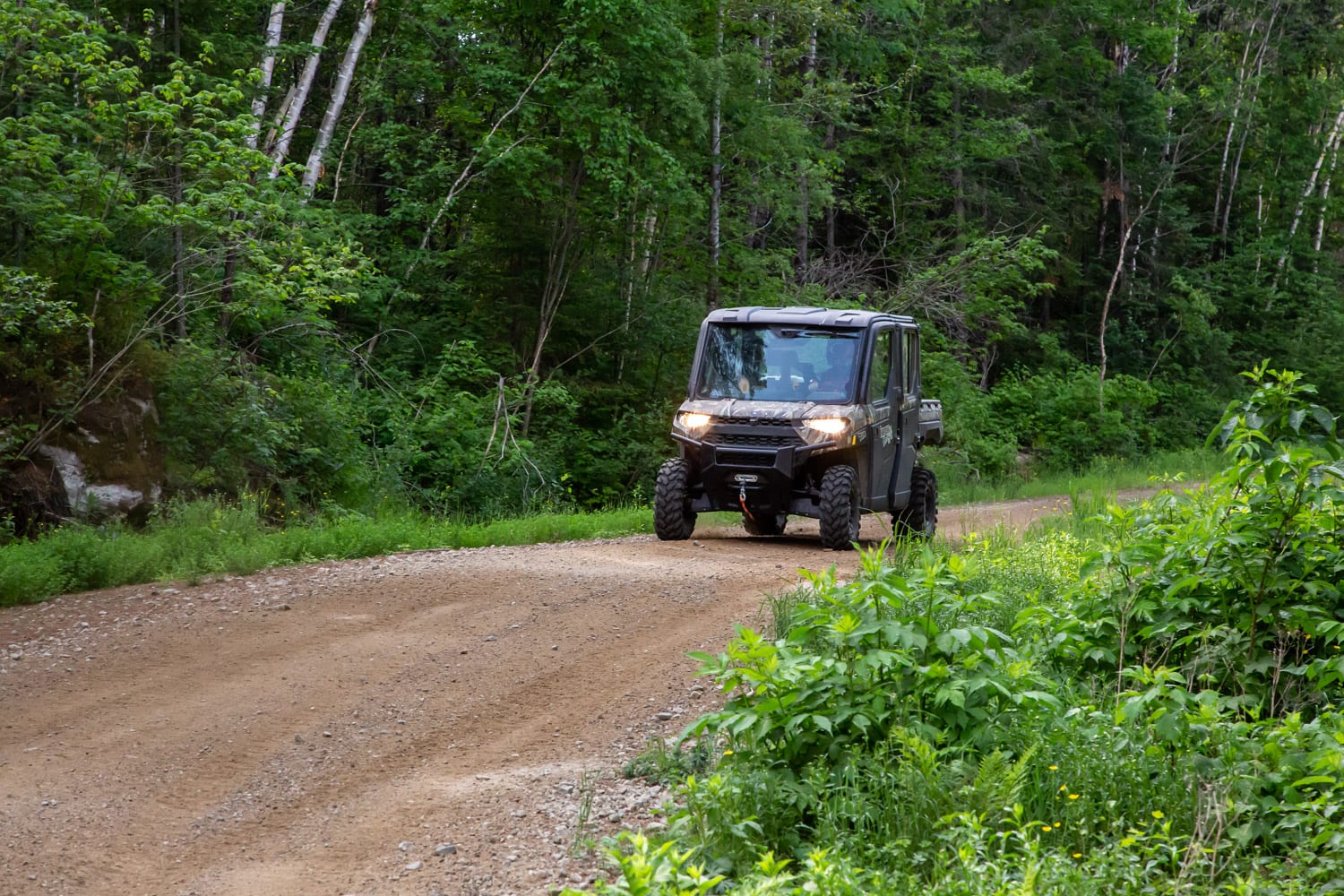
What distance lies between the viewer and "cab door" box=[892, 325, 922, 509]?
14.0 metres

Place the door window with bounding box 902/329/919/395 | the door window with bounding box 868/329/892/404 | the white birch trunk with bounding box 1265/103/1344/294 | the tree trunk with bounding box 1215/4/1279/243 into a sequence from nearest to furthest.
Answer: the door window with bounding box 868/329/892/404, the door window with bounding box 902/329/919/395, the tree trunk with bounding box 1215/4/1279/243, the white birch trunk with bounding box 1265/103/1344/294

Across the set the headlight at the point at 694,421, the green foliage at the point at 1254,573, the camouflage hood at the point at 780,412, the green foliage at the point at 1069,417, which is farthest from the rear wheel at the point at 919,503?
the green foliage at the point at 1069,417

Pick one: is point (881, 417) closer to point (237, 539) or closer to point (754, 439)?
point (754, 439)

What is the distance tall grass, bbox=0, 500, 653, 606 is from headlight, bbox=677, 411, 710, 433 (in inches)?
82.5

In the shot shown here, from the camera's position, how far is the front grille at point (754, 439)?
12.7 m

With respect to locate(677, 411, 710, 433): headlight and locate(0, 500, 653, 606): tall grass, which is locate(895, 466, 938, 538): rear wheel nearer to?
locate(677, 411, 710, 433): headlight

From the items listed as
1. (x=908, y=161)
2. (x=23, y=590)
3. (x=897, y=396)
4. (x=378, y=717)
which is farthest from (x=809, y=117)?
(x=378, y=717)

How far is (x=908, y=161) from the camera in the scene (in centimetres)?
3472

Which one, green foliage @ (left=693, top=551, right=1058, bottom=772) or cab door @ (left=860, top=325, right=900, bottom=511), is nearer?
green foliage @ (left=693, top=551, right=1058, bottom=772)

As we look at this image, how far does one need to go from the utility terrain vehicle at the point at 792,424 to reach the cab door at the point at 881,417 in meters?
0.01

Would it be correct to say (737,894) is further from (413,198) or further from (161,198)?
(413,198)

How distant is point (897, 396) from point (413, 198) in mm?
12001

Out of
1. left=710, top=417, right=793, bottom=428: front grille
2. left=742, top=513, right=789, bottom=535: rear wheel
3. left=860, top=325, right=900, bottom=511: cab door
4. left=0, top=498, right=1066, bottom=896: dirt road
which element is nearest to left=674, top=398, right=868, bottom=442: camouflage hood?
left=710, top=417, right=793, bottom=428: front grille

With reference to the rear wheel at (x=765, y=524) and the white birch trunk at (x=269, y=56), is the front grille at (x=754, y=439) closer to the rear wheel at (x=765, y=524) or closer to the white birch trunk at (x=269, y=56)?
the rear wheel at (x=765, y=524)
